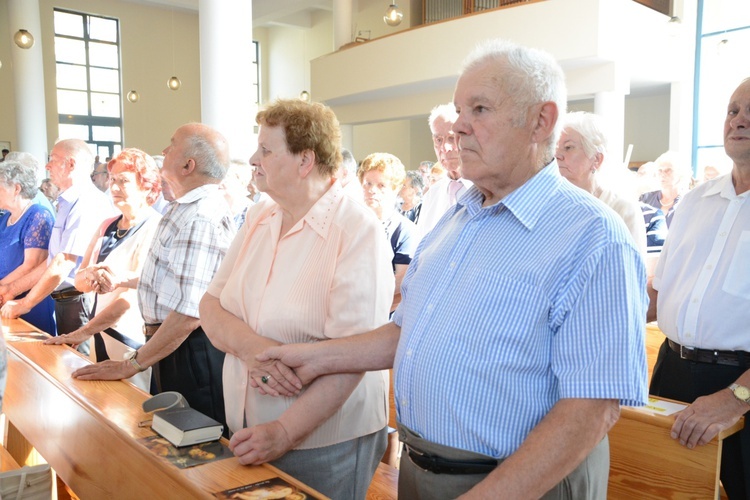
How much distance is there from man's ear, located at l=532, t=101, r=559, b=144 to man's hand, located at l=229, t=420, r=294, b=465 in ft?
3.18

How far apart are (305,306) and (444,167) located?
70.7 inches

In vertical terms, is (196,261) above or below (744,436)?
above

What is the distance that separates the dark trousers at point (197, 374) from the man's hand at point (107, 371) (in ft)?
0.49

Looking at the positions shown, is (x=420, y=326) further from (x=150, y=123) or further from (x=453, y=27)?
(x=150, y=123)

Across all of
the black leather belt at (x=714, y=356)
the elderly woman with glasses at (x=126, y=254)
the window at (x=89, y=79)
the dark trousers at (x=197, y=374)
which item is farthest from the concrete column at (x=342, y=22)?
the black leather belt at (x=714, y=356)

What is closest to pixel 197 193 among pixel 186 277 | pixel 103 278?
pixel 186 277

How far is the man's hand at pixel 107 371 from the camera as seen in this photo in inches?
95.0

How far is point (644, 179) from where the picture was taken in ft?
25.4

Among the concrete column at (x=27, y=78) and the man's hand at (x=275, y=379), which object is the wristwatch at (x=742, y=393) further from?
the concrete column at (x=27, y=78)

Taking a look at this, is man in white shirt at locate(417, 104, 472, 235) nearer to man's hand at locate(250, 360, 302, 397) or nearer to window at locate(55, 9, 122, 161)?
man's hand at locate(250, 360, 302, 397)

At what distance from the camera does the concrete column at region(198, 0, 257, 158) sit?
22.2 feet

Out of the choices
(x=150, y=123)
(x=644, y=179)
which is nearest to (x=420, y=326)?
(x=644, y=179)

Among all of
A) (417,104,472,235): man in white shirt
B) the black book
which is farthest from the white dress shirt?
the black book

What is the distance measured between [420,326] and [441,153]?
2088 mm
